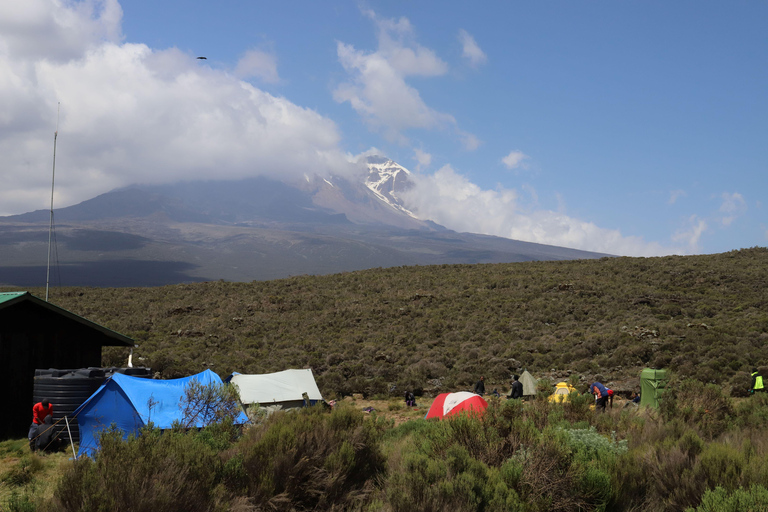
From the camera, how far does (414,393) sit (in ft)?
68.0

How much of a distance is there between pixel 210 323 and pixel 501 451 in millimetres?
27660

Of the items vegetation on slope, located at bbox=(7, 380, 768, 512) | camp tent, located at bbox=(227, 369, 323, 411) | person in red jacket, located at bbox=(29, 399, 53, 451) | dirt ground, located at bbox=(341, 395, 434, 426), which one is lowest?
dirt ground, located at bbox=(341, 395, 434, 426)

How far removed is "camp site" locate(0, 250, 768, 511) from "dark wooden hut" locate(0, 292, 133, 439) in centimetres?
6

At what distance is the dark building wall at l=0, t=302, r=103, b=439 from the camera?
1276 cm

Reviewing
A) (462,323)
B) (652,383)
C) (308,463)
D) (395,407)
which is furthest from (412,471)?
(462,323)

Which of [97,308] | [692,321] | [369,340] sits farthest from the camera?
[97,308]

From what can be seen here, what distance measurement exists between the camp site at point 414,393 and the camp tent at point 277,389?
71 mm

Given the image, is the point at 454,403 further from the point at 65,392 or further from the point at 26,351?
the point at 26,351

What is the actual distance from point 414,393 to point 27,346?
13.3 metres

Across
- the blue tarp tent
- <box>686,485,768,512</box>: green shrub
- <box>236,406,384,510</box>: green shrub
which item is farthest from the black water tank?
<box>686,485,768,512</box>: green shrub

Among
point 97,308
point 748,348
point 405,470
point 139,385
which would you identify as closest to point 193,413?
point 139,385

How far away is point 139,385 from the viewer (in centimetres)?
1178

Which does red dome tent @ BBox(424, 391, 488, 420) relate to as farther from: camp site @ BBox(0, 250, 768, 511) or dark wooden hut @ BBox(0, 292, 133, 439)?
dark wooden hut @ BBox(0, 292, 133, 439)

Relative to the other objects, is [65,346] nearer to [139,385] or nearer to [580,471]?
[139,385]
